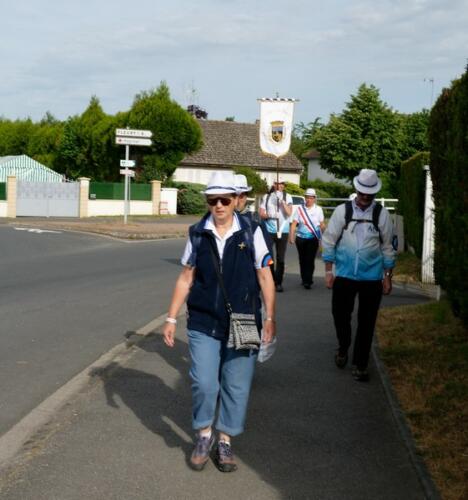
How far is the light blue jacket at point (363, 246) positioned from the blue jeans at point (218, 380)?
2.54m

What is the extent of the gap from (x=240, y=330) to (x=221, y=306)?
0.18 metres

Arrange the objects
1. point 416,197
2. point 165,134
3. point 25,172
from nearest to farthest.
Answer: point 416,197 → point 165,134 → point 25,172

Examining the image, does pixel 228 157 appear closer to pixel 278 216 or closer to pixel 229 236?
pixel 278 216

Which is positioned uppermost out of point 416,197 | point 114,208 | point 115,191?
point 416,197

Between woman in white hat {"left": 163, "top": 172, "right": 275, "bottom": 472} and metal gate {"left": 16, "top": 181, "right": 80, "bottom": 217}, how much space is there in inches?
1490

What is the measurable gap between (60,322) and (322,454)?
584 centimetres

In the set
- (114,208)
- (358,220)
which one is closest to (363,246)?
(358,220)

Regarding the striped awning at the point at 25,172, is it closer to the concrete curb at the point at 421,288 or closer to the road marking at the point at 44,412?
the concrete curb at the point at 421,288

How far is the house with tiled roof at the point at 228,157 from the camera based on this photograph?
65.5 m

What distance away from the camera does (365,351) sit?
7520mm

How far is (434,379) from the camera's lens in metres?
7.23

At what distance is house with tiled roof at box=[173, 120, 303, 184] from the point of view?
215ft

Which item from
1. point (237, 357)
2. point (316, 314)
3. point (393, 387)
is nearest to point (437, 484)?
point (237, 357)

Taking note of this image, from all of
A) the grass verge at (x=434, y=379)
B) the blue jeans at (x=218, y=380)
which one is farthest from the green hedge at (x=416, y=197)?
the blue jeans at (x=218, y=380)
